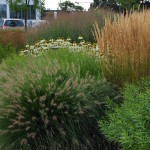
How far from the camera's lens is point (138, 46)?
507 cm

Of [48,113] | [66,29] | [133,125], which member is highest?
[66,29]

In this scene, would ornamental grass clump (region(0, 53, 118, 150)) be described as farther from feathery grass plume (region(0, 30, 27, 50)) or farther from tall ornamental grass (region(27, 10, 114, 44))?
feathery grass plume (region(0, 30, 27, 50))

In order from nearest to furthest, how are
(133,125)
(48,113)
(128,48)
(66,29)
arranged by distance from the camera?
1. (133,125)
2. (48,113)
3. (128,48)
4. (66,29)

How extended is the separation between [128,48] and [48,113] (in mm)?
1467

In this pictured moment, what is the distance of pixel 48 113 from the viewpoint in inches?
175

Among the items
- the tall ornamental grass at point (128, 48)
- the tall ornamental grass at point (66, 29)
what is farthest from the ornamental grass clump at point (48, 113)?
the tall ornamental grass at point (66, 29)

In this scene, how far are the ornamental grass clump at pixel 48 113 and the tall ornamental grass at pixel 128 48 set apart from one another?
2.67 feet

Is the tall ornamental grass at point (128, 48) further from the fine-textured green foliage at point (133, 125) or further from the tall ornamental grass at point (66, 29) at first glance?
the tall ornamental grass at point (66, 29)

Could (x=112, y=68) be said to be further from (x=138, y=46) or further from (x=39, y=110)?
(x=39, y=110)

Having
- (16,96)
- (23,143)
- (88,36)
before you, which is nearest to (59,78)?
(16,96)

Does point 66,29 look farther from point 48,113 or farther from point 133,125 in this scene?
point 133,125

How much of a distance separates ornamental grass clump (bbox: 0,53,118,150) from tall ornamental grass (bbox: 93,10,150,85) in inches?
32.0

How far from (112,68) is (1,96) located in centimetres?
169

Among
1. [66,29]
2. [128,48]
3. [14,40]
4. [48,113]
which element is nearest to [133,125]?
[48,113]
